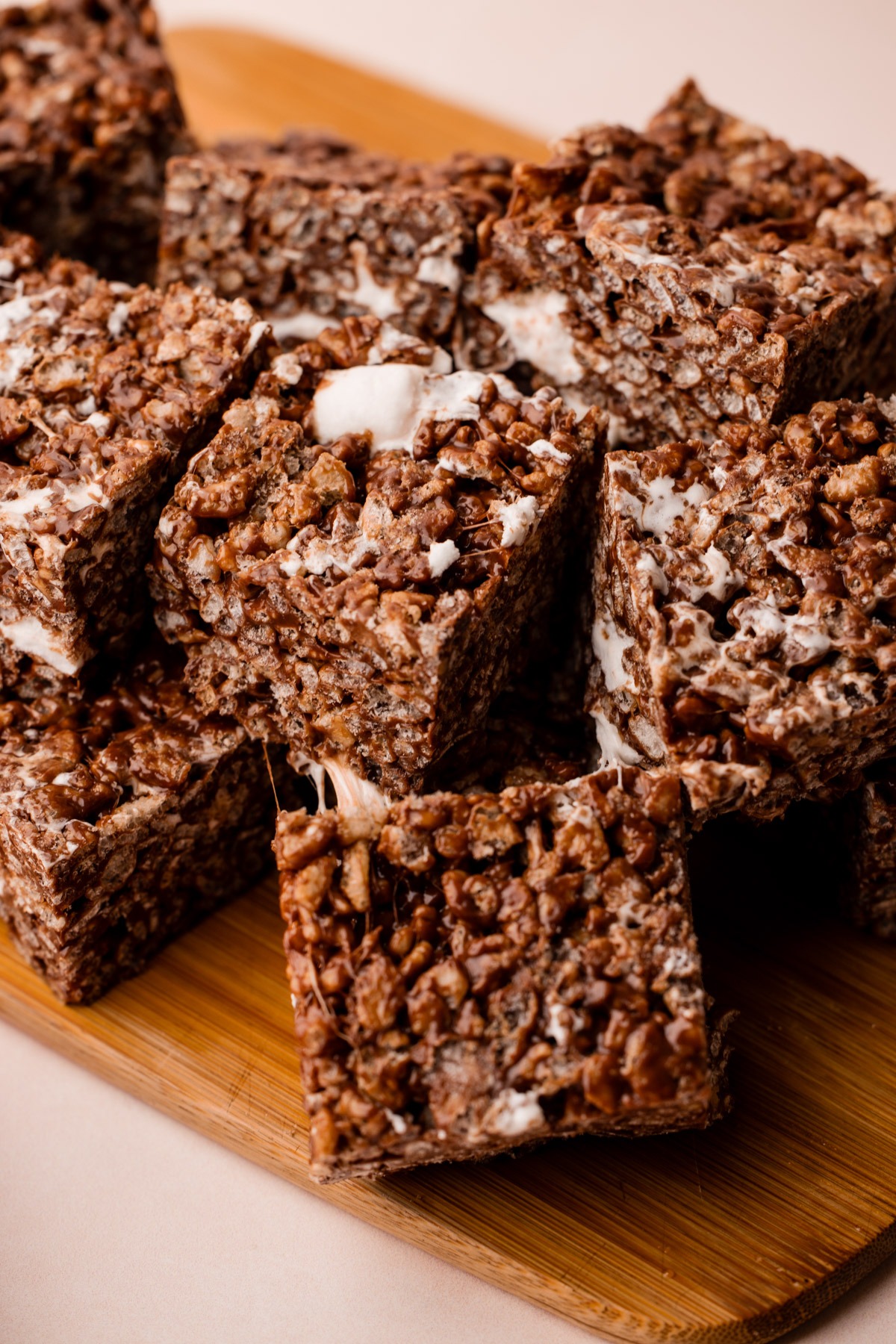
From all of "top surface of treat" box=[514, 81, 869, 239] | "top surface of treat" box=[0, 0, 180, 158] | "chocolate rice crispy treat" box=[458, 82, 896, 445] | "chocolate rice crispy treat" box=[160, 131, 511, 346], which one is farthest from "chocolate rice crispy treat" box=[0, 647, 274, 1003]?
"top surface of treat" box=[0, 0, 180, 158]

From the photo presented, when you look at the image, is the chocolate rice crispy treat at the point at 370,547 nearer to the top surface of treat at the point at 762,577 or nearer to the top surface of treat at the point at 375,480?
the top surface of treat at the point at 375,480

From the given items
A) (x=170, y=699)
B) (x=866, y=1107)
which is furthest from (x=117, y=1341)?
(x=866, y=1107)

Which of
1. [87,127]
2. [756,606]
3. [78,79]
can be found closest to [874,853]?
[756,606]

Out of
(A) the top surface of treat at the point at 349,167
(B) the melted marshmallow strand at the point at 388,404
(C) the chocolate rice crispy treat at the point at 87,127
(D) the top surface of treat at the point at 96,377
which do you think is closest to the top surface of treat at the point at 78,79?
(C) the chocolate rice crispy treat at the point at 87,127

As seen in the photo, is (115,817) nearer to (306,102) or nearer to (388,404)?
(388,404)

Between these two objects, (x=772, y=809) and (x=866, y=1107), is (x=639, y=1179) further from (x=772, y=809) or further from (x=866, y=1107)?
(x=772, y=809)

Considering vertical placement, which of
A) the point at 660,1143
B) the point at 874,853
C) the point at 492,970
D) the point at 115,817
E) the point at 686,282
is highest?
the point at 686,282
